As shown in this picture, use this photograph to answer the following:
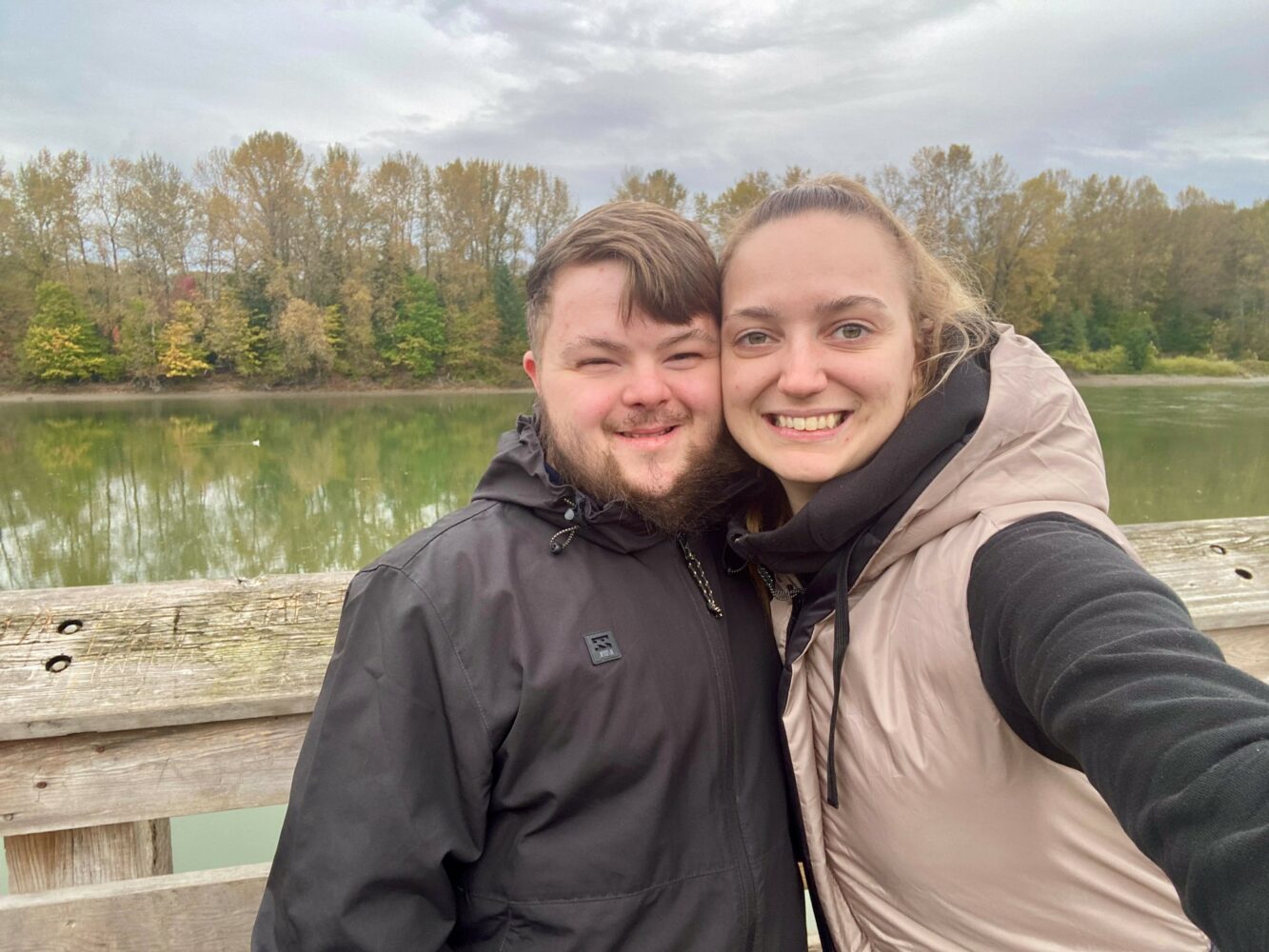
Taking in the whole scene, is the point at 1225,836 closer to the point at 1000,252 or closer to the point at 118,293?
the point at 1000,252

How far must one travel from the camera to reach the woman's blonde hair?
4.52ft

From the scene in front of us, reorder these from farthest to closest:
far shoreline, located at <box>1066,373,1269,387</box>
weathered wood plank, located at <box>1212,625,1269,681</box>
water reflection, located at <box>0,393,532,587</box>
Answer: far shoreline, located at <box>1066,373,1269,387</box>, water reflection, located at <box>0,393,532,587</box>, weathered wood plank, located at <box>1212,625,1269,681</box>

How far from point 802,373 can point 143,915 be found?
1.46 meters

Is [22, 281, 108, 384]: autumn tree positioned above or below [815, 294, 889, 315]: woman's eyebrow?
above

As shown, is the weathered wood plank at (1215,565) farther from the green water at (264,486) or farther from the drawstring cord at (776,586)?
the green water at (264,486)

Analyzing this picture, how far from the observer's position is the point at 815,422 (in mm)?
1343

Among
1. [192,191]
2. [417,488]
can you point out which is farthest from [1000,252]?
[192,191]

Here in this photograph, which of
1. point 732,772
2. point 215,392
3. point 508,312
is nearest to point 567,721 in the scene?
point 732,772

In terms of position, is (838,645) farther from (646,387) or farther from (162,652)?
(162,652)

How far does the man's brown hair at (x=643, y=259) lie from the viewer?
143 centimetres

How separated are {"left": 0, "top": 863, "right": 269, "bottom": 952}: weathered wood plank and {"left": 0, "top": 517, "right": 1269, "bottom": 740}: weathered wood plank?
301mm

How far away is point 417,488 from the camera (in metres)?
13.3

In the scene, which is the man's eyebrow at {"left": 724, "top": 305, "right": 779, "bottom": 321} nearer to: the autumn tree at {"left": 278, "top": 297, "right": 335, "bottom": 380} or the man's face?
the man's face

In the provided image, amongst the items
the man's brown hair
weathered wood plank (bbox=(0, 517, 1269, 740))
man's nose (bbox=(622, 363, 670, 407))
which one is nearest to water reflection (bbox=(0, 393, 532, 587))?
weathered wood plank (bbox=(0, 517, 1269, 740))
